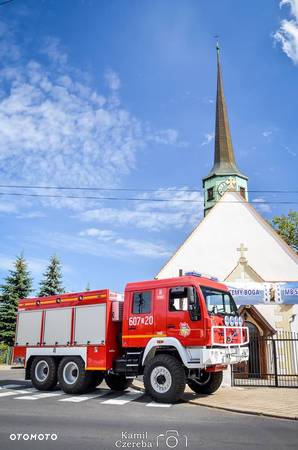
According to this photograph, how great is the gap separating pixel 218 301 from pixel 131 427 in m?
4.95

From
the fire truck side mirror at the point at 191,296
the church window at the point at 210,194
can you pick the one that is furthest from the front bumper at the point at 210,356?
the church window at the point at 210,194

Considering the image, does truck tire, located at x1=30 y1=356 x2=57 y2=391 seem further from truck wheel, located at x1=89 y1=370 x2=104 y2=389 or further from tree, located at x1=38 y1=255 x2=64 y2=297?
tree, located at x1=38 y1=255 x2=64 y2=297

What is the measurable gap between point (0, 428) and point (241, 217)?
20652 millimetres

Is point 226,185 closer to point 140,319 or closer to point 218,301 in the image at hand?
point 218,301

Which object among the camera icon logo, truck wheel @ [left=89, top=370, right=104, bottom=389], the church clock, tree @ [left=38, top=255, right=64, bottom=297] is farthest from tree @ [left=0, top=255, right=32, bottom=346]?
the camera icon logo

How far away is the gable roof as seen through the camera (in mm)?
23625

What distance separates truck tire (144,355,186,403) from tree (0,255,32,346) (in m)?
25.6

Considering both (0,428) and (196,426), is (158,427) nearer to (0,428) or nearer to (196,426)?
(196,426)

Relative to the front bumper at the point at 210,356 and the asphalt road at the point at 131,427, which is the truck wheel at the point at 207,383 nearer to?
the front bumper at the point at 210,356

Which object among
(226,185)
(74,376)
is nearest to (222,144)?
(226,185)

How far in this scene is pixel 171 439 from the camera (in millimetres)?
6320

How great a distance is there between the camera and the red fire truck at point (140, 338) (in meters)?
10.4

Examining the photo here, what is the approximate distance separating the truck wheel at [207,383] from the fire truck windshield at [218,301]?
190 cm

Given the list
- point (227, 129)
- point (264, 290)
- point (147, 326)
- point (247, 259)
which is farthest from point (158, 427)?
point (227, 129)
